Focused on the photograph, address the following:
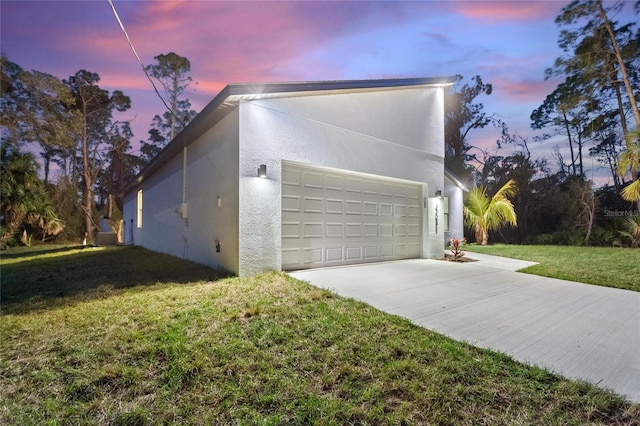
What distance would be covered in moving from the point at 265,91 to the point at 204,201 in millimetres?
3171

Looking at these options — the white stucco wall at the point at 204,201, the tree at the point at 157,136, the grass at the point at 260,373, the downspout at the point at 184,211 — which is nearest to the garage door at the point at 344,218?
the white stucco wall at the point at 204,201

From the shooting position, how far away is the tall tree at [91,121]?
21.0 meters


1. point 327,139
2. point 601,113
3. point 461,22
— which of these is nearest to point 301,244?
point 327,139

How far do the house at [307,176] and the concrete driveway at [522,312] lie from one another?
4.06 feet

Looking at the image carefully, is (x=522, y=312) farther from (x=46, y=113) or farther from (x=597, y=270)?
(x=46, y=113)

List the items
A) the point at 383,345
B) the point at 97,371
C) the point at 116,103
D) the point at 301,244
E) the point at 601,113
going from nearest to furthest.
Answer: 1. the point at 97,371
2. the point at 383,345
3. the point at 301,244
4. the point at 601,113
5. the point at 116,103

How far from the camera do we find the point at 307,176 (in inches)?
264

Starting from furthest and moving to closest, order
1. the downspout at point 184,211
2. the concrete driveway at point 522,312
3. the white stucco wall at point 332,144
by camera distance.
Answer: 1. the downspout at point 184,211
2. the white stucco wall at point 332,144
3. the concrete driveway at point 522,312

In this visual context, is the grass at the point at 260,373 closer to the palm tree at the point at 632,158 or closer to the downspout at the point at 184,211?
the downspout at the point at 184,211

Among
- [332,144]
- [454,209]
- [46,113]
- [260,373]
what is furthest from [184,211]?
[46,113]

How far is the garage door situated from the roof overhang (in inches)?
61.3

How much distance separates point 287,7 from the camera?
6.11m

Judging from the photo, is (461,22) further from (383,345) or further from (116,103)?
(116,103)

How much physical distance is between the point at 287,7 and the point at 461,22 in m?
3.94
